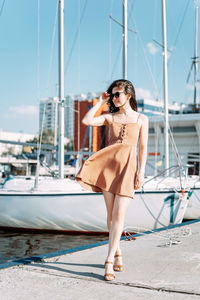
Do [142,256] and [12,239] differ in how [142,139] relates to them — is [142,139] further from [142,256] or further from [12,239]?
[12,239]

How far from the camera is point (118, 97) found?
4160 millimetres

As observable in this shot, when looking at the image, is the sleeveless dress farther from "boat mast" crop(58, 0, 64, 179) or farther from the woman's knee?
"boat mast" crop(58, 0, 64, 179)

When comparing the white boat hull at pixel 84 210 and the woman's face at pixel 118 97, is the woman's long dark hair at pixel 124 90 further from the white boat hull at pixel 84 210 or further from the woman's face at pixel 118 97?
the white boat hull at pixel 84 210

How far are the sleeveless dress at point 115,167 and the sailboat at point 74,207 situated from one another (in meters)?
7.25

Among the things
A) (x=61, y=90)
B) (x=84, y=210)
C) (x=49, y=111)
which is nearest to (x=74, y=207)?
(x=84, y=210)

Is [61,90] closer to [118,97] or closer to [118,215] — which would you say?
[118,97]

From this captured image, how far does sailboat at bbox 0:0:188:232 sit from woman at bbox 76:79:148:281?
716cm

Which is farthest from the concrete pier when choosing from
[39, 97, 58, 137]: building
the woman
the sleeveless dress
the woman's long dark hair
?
[39, 97, 58, 137]: building

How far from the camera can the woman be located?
396 cm

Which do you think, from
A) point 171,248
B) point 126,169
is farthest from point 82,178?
point 171,248

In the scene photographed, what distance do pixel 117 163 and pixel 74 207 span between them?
7.84 metres

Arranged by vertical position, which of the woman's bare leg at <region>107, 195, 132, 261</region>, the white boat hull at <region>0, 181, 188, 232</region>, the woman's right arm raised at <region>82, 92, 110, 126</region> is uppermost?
the woman's right arm raised at <region>82, 92, 110, 126</region>

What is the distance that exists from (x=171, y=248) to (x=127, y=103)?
88.6 inches

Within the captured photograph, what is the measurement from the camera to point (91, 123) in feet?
13.4
